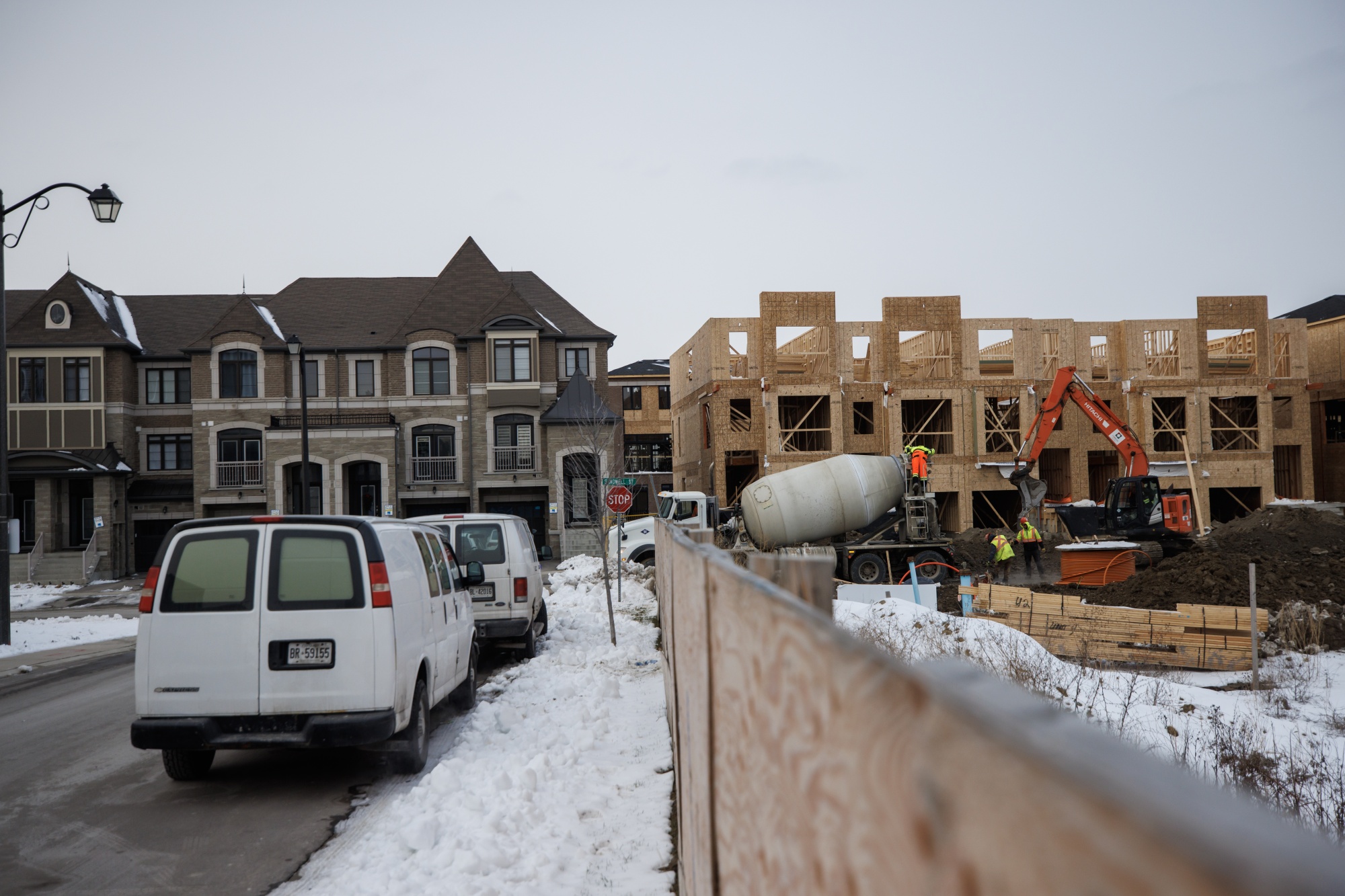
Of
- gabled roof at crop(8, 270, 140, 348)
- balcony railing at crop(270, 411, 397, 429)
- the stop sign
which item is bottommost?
the stop sign

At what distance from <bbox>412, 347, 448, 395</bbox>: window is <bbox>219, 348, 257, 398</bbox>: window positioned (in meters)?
7.19

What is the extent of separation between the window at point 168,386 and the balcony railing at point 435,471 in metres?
11.5

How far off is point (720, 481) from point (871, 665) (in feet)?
111

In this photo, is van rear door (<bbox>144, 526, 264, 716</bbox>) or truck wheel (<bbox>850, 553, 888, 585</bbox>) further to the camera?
truck wheel (<bbox>850, 553, 888, 585</bbox>)

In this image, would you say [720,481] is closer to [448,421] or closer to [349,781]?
[448,421]

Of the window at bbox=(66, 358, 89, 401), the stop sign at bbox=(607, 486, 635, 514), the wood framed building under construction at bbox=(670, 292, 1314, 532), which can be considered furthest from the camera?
the window at bbox=(66, 358, 89, 401)

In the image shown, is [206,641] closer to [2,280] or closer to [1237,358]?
[2,280]

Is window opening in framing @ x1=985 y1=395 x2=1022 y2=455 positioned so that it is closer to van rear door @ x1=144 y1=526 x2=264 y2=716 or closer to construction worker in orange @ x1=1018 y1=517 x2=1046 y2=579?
construction worker in orange @ x1=1018 y1=517 x2=1046 y2=579

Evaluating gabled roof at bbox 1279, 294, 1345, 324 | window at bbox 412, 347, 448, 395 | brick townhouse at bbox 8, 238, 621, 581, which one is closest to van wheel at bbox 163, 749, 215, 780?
brick townhouse at bbox 8, 238, 621, 581

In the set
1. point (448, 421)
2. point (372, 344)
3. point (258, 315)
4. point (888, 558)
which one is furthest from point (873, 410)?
point (258, 315)

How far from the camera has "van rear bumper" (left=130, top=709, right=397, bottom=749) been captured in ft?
24.0

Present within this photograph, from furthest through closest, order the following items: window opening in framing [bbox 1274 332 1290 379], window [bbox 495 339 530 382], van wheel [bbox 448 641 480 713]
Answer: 1. window [bbox 495 339 530 382]
2. window opening in framing [bbox 1274 332 1290 379]
3. van wheel [bbox 448 641 480 713]

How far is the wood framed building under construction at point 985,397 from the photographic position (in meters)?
35.9

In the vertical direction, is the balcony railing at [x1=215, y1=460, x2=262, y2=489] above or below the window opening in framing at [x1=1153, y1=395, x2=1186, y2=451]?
below
